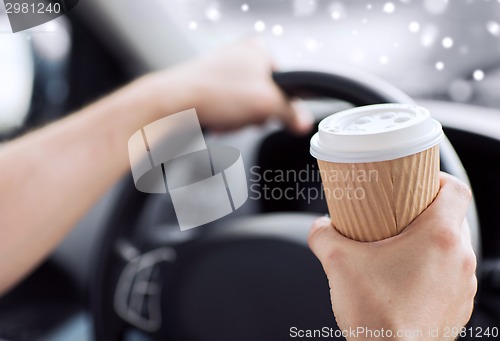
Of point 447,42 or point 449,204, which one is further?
point 447,42

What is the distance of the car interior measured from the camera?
1.60ft

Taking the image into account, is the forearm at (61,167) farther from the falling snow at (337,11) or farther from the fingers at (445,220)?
the fingers at (445,220)

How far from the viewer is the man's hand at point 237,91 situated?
52cm

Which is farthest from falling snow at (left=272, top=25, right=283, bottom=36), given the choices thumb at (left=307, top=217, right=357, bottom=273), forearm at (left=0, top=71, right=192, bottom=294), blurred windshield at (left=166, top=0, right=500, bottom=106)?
thumb at (left=307, top=217, right=357, bottom=273)

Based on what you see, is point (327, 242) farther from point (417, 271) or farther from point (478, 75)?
point (478, 75)

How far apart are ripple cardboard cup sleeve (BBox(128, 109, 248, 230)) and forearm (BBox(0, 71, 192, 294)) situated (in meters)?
0.02

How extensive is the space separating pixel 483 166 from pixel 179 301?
33 centimetres

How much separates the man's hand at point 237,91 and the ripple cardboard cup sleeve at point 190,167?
0.8 inches

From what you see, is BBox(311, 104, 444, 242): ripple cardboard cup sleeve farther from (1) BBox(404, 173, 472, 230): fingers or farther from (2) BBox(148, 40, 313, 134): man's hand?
(2) BBox(148, 40, 313, 134): man's hand

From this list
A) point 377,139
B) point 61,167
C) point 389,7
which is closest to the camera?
point 377,139

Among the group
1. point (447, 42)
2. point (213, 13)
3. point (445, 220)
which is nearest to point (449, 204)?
point (445, 220)

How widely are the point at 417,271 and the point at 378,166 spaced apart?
0.08 meters

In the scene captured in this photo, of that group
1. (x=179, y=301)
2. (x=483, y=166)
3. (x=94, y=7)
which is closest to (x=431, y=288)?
(x=483, y=166)

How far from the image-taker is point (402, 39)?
50 centimetres
